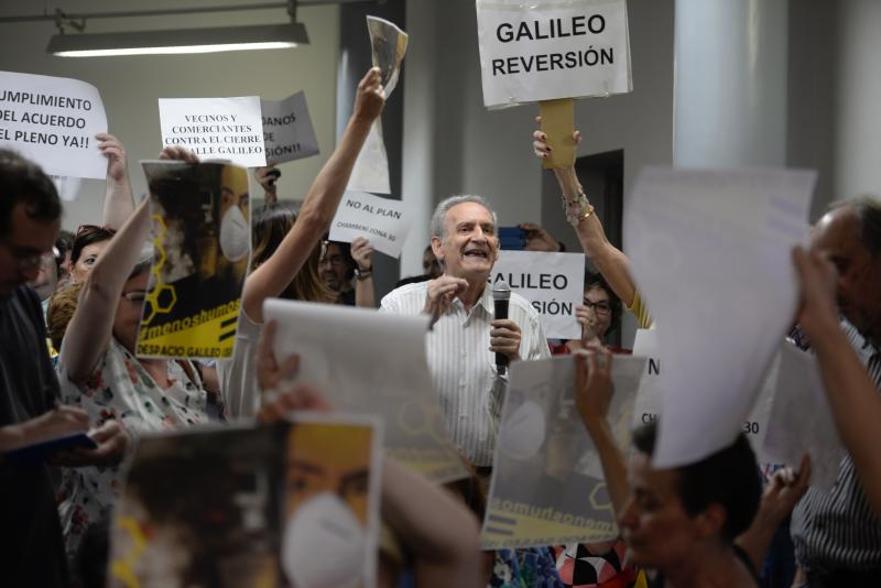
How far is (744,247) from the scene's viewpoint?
1.72 m

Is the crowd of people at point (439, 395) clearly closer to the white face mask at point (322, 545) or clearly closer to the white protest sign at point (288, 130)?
the white face mask at point (322, 545)

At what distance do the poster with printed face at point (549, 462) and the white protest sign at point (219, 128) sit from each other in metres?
2.14

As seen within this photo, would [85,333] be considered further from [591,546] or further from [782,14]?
[782,14]

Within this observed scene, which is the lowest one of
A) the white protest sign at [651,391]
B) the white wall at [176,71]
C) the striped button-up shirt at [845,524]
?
the striped button-up shirt at [845,524]

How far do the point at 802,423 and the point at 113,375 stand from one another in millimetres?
1432

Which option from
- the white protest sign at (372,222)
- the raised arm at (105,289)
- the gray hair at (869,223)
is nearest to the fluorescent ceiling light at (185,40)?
the white protest sign at (372,222)

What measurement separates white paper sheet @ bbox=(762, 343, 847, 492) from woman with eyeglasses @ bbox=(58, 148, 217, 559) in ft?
4.13

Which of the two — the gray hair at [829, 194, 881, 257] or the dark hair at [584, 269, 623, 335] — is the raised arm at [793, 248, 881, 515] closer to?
the gray hair at [829, 194, 881, 257]

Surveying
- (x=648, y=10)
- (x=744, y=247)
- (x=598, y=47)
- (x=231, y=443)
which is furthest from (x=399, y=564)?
(x=648, y=10)

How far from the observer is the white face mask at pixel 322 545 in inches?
59.1

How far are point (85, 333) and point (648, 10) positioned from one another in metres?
6.22

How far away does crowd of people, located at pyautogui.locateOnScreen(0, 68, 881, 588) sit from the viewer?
1893mm

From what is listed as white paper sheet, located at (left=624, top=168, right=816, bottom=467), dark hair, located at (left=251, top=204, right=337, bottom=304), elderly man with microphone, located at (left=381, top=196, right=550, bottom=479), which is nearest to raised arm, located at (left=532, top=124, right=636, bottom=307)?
elderly man with microphone, located at (left=381, top=196, right=550, bottom=479)

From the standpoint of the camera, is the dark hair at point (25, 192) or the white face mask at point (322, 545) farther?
the dark hair at point (25, 192)
